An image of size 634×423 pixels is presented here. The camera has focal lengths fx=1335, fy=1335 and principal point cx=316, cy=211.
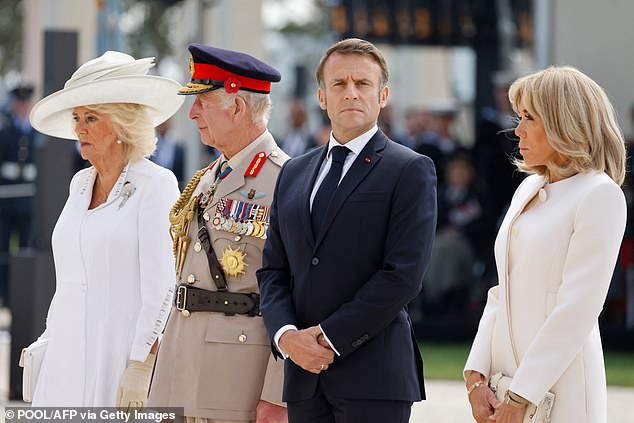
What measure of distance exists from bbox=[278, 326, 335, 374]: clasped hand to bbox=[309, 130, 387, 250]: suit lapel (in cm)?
28

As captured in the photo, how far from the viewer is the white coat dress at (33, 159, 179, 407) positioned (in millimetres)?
4879

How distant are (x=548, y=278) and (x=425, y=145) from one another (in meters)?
9.09

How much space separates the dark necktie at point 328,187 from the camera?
166 inches

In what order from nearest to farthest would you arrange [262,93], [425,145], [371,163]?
[371,163], [262,93], [425,145]

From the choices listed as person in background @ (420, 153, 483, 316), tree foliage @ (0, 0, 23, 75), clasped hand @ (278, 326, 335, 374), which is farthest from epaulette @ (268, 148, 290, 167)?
tree foliage @ (0, 0, 23, 75)

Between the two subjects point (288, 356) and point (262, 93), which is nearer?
point (288, 356)

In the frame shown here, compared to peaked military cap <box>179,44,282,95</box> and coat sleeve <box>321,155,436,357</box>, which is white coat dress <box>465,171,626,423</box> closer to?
coat sleeve <box>321,155,436,357</box>

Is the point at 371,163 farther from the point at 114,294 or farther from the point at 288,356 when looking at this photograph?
the point at 114,294

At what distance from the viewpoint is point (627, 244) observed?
11570mm

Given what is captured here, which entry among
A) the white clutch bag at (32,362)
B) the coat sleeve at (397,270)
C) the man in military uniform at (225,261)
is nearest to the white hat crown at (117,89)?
the man in military uniform at (225,261)

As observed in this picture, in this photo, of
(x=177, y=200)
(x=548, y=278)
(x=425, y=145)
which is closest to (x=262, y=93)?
(x=177, y=200)

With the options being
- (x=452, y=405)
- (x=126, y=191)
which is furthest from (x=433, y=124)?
(x=126, y=191)

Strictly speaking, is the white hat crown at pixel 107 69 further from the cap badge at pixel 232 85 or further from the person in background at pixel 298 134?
the person in background at pixel 298 134

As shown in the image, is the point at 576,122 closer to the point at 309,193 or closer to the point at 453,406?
the point at 309,193
